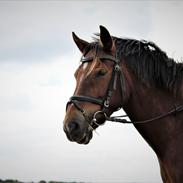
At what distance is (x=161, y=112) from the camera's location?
6.38 metres

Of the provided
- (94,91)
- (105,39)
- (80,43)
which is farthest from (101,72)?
(80,43)

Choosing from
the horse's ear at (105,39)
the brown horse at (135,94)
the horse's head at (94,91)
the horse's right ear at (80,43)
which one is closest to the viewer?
the horse's head at (94,91)

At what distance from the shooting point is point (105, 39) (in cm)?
655

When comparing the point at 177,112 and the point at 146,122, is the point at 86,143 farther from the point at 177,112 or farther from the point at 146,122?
the point at 177,112

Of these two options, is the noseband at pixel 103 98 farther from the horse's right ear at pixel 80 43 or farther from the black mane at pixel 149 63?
the horse's right ear at pixel 80 43

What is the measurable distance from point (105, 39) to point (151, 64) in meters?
1.00

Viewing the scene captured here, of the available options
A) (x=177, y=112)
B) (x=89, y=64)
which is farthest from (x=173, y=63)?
(x=89, y=64)

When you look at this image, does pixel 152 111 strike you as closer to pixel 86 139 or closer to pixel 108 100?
pixel 108 100

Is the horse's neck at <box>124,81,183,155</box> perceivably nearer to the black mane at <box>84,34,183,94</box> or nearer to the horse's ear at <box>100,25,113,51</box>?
the black mane at <box>84,34,183,94</box>

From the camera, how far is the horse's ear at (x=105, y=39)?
21.1 feet

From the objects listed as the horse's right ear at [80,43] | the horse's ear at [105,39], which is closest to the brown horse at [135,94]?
the horse's ear at [105,39]

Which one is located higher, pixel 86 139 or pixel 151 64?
pixel 151 64

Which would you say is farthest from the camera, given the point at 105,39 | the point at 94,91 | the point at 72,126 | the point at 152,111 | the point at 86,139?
the point at 105,39

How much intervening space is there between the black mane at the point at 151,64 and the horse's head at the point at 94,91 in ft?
0.91
